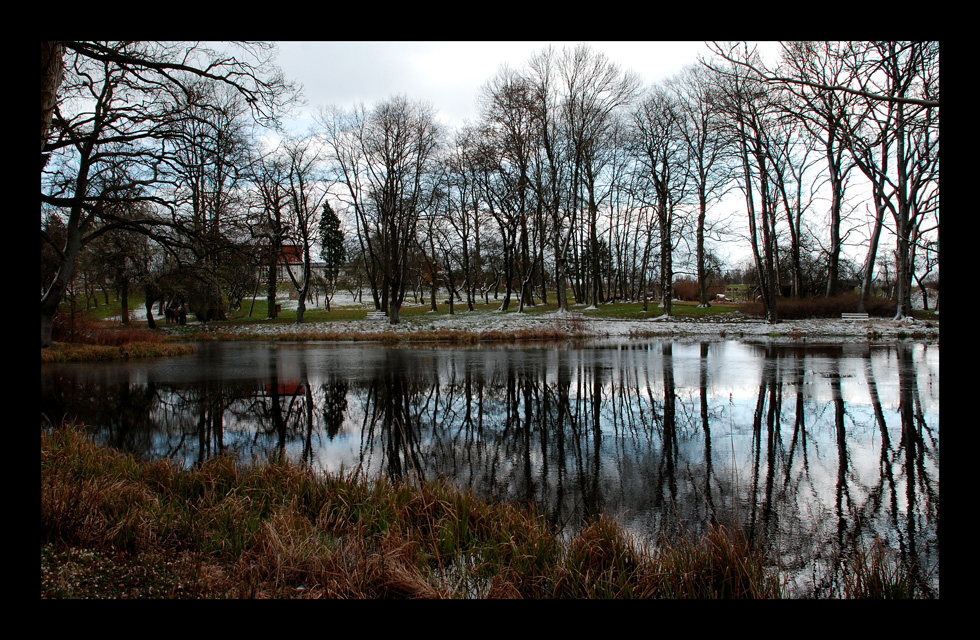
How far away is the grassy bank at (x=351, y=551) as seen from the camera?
3459 mm

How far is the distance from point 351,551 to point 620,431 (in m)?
5.21

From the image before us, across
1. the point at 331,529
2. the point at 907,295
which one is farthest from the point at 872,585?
the point at 907,295

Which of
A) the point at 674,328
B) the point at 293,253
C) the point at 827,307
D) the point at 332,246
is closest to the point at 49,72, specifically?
the point at 293,253

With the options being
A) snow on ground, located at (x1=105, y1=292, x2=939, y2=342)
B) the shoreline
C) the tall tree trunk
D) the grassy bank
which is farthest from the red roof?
the grassy bank

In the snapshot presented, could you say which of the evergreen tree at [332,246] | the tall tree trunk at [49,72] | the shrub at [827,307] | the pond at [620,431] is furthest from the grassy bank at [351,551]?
the evergreen tree at [332,246]

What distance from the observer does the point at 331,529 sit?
15.5 ft

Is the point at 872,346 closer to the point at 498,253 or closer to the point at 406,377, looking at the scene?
the point at 406,377

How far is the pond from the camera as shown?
496 cm

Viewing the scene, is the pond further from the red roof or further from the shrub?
the shrub

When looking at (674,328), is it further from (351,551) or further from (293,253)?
(351,551)

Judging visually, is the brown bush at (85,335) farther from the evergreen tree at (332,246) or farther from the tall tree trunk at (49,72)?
the evergreen tree at (332,246)

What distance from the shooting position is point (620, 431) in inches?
322

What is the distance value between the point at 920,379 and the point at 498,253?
4991 centimetres

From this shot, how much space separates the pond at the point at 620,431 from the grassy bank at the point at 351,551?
644mm
